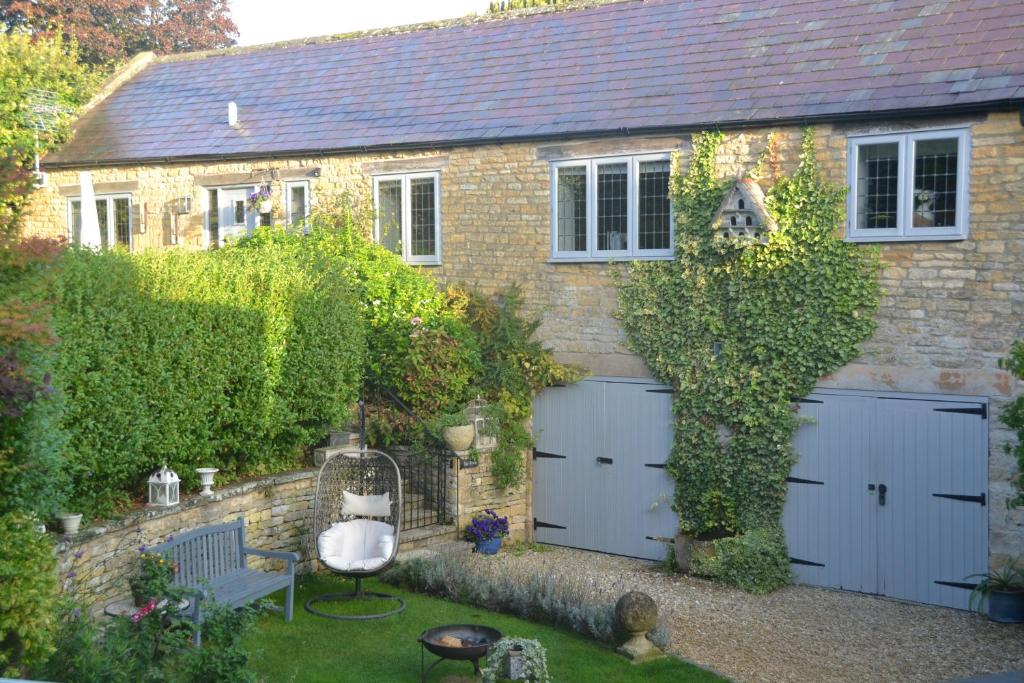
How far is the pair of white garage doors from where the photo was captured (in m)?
12.4

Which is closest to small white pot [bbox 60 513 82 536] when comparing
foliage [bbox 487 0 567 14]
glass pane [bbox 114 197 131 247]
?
glass pane [bbox 114 197 131 247]

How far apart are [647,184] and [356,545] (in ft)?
19.8

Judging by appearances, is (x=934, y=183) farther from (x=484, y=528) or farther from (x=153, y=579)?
(x=153, y=579)

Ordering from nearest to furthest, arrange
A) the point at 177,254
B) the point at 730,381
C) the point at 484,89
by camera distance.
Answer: the point at 177,254 < the point at 730,381 < the point at 484,89

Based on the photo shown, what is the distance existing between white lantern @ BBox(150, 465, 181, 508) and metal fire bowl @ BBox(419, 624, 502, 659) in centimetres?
320

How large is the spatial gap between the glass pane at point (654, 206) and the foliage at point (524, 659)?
682cm

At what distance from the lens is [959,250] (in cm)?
1220

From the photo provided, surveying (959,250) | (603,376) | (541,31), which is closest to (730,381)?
(603,376)

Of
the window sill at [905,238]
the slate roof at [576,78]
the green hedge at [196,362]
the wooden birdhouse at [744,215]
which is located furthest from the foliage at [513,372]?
the window sill at [905,238]

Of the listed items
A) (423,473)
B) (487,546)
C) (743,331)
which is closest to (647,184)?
(743,331)

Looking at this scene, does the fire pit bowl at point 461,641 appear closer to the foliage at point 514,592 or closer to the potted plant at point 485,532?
the foliage at point 514,592

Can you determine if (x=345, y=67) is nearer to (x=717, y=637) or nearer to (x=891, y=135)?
(x=891, y=135)

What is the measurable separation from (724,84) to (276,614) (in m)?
8.55

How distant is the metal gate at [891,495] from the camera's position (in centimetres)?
1230
